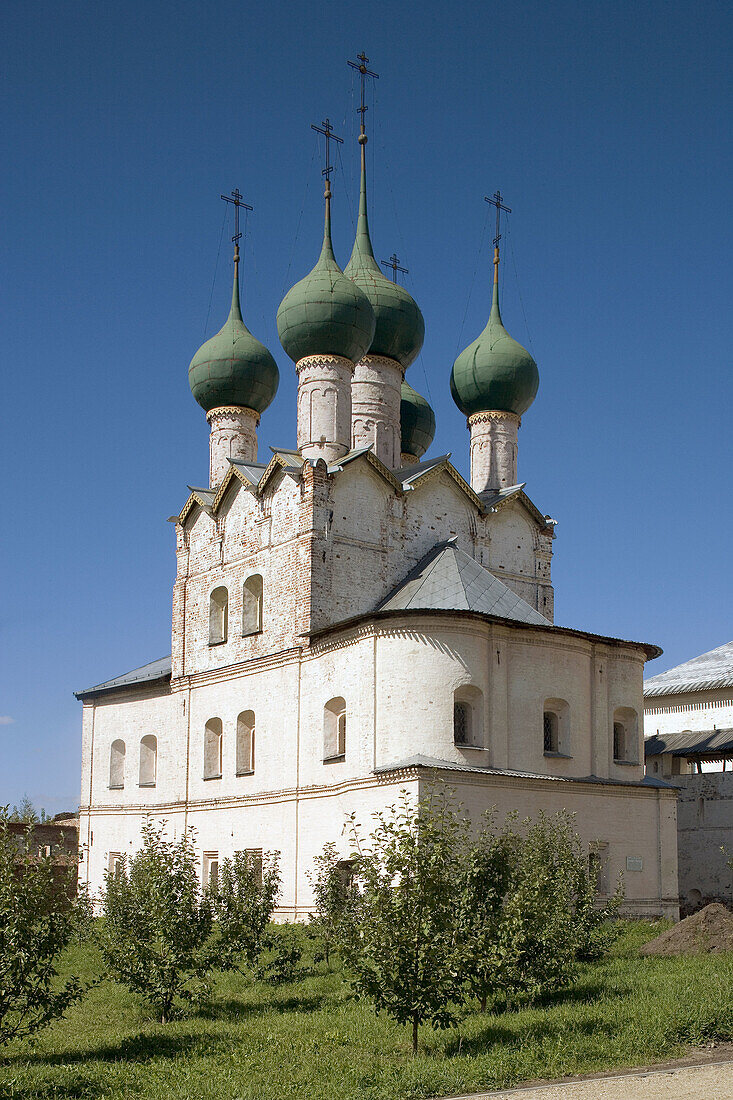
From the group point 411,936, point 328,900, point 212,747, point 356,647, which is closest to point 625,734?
point 356,647

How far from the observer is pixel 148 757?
26.8 m

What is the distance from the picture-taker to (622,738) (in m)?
21.8

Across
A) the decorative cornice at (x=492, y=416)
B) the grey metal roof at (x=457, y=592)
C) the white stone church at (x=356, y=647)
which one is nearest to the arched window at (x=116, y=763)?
the white stone church at (x=356, y=647)

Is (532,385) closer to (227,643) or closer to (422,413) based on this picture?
(422,413)

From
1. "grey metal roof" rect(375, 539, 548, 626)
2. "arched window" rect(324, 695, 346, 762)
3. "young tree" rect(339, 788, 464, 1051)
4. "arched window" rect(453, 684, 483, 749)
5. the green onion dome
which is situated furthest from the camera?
the green onion dome

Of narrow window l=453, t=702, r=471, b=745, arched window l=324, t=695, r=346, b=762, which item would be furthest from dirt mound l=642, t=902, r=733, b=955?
arched window l=324, t=695, r=346, b=762

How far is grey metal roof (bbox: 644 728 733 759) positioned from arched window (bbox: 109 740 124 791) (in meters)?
11.9

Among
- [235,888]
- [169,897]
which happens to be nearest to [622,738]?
[235,888]

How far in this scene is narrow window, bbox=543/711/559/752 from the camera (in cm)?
2064

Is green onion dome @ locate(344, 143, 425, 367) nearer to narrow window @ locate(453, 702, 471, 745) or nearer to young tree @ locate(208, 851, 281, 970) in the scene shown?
narrow window @ locate(453, 702, 471, 745)

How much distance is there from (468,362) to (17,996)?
19.5 metres

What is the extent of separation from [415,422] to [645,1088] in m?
21.6

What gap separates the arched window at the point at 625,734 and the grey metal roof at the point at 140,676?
987cm

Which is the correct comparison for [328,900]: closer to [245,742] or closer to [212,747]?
[245,742]
